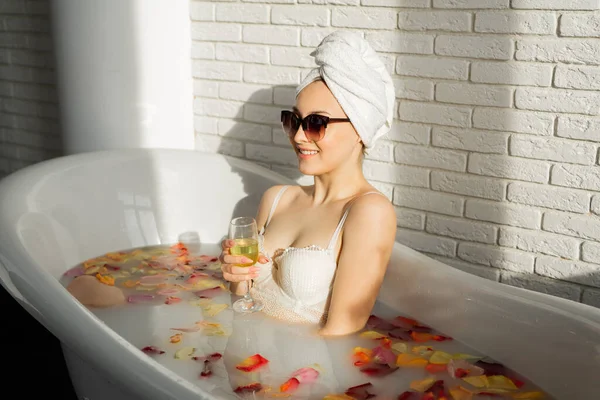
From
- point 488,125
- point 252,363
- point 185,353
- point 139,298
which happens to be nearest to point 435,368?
point 252,363

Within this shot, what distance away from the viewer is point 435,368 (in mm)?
2033

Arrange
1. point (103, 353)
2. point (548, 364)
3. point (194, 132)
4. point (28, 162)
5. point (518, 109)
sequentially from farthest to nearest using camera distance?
point (28, 162) → point (194, 132) → point (518, 109) → point (548, 364) → point (103, 353)

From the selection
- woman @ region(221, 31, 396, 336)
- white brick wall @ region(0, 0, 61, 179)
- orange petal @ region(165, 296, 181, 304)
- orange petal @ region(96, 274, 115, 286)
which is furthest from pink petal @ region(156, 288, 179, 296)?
white brick wall @ region(0, 0, 61, 179)

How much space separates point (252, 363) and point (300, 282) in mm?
267

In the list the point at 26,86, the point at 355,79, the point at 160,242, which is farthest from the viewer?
the point at 26,86

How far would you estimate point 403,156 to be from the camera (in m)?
2.87

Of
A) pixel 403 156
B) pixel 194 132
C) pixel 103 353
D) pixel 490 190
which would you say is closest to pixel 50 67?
pixel 194 132

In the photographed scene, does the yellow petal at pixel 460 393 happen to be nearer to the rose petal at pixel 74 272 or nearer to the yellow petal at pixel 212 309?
the yellow petal at pixel 212 309

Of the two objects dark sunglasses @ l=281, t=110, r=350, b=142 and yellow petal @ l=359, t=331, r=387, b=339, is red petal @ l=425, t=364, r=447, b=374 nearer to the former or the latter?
yellow petal @ l=359, t=331, r=387, b=339

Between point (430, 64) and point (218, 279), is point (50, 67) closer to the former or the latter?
point (218, 279)

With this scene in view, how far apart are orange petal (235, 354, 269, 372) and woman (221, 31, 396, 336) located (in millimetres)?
179

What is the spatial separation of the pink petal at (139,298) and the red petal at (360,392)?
92cm

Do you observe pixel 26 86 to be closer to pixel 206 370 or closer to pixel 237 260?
pixel 237 260

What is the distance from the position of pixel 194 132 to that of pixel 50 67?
3.63 ft
